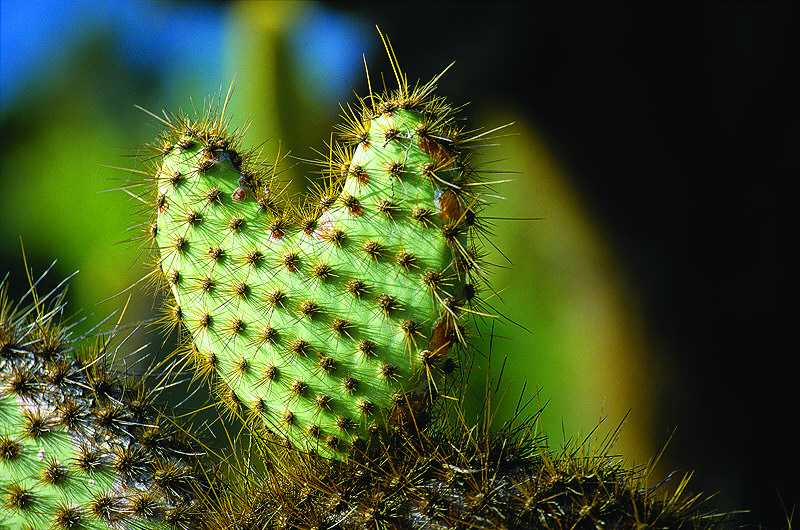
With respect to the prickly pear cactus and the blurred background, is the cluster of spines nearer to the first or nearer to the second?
the prickly pear cactus

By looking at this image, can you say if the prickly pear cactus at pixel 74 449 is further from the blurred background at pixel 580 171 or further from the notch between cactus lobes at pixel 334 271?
the blurred background at pixel 580 171

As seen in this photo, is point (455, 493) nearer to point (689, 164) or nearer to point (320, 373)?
point (320, 373)

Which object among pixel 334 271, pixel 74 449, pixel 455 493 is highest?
pixel 334 271

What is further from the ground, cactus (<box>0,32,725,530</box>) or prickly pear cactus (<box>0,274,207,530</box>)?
cactus (<box>0,32,725,530</box>)

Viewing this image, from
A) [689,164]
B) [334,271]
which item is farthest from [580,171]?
[334,271]

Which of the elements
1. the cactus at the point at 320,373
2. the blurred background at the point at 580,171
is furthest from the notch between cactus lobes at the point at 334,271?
the blurred background at the point at 580,171

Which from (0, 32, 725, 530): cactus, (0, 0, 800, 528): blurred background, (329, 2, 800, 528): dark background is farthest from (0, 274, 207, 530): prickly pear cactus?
(329, 2, 800, 528): dark background

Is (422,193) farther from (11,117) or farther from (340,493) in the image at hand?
(11,117)
